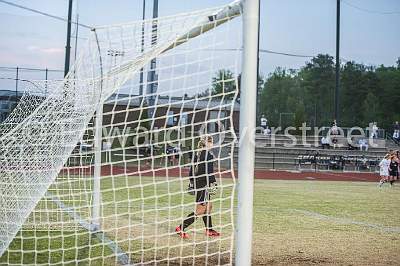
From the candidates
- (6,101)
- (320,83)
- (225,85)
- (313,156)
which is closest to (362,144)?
(313,156)

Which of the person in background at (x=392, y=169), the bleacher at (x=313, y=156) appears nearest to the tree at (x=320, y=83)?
the bleacher at (x=313, y=156)

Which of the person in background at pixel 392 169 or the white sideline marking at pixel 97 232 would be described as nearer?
the white sideline marking at pixel 97 232

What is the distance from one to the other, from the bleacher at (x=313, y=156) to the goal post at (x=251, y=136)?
94.2ft

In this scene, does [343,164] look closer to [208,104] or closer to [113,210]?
[113,210]

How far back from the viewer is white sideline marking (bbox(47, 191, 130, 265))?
6580mm

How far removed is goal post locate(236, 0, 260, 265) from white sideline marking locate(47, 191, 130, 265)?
2.47 metres

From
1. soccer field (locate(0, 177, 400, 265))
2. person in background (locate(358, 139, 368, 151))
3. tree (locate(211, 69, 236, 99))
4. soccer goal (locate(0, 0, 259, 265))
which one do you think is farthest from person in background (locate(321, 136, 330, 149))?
tree (locate(211, 69, 236, 99))

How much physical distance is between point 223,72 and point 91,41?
226 centimetres

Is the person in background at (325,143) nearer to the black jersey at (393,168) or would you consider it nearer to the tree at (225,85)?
the black jersey at (393,168)

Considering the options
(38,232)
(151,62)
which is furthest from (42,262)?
(151,62)

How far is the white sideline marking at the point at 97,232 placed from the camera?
6.58 meters

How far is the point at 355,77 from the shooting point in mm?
69062

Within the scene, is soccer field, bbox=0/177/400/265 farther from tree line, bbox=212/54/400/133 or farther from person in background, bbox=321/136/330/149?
tree line, bbox=212/54/400/133

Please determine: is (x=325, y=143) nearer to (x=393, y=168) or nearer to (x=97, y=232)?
(x=393, y=168)
